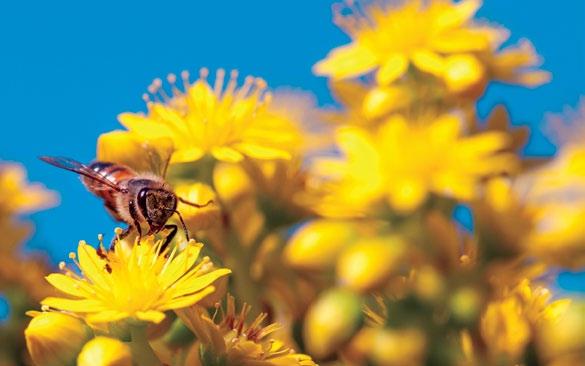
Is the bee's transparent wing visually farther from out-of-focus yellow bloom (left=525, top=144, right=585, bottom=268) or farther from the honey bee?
out-of-focus yellow bloom (left=525, top=144, right=585, bottom=268)

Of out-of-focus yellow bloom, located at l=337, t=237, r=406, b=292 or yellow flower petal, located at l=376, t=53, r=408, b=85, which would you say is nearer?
out-of-focus yellow bloom, located at l=337, t=237, r=406, b=292

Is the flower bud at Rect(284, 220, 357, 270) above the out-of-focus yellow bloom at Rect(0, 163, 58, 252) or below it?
below

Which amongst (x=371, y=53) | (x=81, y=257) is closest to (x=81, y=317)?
(x=81, y=257)

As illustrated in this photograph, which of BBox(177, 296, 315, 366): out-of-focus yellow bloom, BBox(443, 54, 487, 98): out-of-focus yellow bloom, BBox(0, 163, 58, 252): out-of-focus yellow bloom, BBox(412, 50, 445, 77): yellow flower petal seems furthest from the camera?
BBox(0, 163, 58, 252): out-of-focus yellow bloom

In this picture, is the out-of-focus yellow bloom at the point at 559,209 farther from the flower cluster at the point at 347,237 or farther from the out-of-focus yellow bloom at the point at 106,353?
the out-of-focus yellow bloom at the point at 106,353

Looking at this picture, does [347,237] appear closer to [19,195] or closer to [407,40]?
[407,40]

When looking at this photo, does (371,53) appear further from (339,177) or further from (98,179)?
(98,179)

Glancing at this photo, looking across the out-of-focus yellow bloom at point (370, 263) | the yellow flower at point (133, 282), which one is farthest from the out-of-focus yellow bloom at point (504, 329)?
the yellow flower at point (133, 282)

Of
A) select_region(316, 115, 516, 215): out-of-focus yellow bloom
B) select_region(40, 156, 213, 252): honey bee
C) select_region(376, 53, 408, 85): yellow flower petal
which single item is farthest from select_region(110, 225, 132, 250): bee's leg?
select_region(376, 53, 408, 85): yellow flower petal
